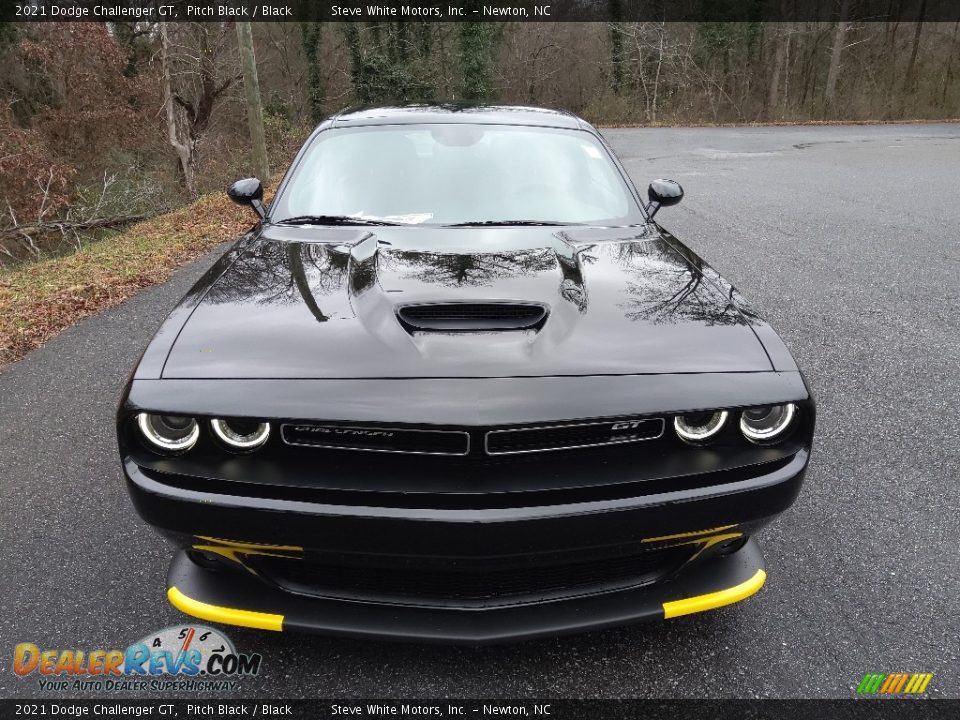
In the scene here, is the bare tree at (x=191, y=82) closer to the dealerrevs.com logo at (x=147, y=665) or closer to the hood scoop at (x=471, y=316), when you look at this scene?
the dealerrevs.com logo at (x=147, y=665)

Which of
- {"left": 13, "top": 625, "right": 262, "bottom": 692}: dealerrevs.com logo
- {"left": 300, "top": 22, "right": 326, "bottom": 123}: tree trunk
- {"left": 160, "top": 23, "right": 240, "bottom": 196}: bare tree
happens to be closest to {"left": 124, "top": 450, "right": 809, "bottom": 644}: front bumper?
{"left": 13, "top": 625, "right": 262, "bottom": 692}: dealerrevs.com logo

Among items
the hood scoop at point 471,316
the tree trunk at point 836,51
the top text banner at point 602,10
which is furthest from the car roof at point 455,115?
the tree trunk at point 836,51

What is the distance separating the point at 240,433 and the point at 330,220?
4.28 ft

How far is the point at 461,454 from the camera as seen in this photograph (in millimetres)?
1656

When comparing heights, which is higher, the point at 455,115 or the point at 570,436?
the point at 455,115

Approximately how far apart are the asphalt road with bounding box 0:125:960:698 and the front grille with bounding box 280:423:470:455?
73 cm

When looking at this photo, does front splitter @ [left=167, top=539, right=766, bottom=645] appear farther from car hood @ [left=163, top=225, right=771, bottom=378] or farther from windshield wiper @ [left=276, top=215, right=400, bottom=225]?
windshield wiper @ [left=276, top=215, right=400, bottom=225]

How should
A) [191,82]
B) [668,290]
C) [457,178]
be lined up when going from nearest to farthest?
[668,290], [457,178], [191,82]

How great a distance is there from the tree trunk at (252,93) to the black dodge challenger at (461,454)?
10.4 m

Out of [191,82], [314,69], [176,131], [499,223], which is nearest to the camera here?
[499,223]

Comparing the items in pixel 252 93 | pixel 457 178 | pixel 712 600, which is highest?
pixel 457 178

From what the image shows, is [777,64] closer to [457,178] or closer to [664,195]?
[664,195]

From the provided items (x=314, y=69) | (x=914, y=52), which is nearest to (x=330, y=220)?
(x=314, y=69)

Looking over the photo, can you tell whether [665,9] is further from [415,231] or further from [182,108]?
[415,231]
